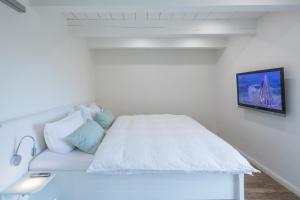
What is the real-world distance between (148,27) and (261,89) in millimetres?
1954

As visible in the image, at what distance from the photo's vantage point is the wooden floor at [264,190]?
2.71 meters

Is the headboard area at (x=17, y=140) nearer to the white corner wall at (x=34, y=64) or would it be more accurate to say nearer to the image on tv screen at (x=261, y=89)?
the white corner wall at (x=34, y=64)

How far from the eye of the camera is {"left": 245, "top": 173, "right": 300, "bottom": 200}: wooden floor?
271 centimetres

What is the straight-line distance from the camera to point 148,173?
224cm

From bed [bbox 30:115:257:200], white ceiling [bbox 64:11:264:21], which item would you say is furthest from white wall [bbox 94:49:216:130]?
bed [bbox 30:115:257:200]

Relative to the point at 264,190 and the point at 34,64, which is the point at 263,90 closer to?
the point at 264,190

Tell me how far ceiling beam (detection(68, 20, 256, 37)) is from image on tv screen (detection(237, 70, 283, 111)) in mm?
848

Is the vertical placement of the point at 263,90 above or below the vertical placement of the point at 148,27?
below

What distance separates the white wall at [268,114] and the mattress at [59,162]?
97.6 inches

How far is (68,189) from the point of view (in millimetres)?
2285

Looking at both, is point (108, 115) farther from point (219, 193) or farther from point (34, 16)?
point (219, 193)

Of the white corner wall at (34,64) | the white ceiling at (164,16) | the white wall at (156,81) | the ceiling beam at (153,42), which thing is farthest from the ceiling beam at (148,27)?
the white wall at (156,81)

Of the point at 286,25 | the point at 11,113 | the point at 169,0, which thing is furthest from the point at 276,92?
the point at 11,113

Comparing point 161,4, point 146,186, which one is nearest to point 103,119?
point 146,186
